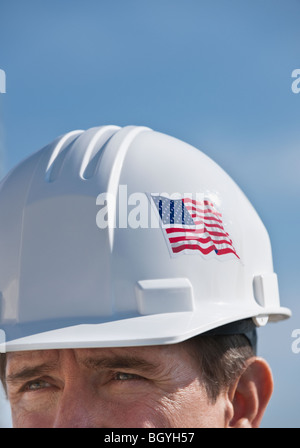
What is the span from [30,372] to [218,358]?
3.31 ft

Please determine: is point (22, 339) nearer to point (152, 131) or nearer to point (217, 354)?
→ point (217, 354)

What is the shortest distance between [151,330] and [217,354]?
491 millimetres

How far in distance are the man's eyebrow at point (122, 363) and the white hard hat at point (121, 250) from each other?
141 mm

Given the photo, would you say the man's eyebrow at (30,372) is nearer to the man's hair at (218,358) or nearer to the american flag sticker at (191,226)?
the man's hair at (218,358)

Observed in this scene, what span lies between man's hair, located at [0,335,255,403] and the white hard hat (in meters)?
0.12

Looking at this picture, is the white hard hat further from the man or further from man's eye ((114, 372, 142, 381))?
man's eye ((114, 372, 142, 381))

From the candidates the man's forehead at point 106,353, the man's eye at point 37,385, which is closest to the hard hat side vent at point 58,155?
the man's forehead at point 106,353

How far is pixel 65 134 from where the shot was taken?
4.07 meters

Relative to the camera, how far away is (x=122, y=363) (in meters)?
3.14

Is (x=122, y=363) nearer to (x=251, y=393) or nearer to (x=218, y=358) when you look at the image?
(x=218, y=358)

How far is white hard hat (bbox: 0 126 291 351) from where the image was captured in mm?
3197

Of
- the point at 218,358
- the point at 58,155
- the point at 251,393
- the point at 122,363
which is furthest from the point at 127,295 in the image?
the point at 58,155

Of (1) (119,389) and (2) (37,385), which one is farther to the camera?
(2) (37,385)
